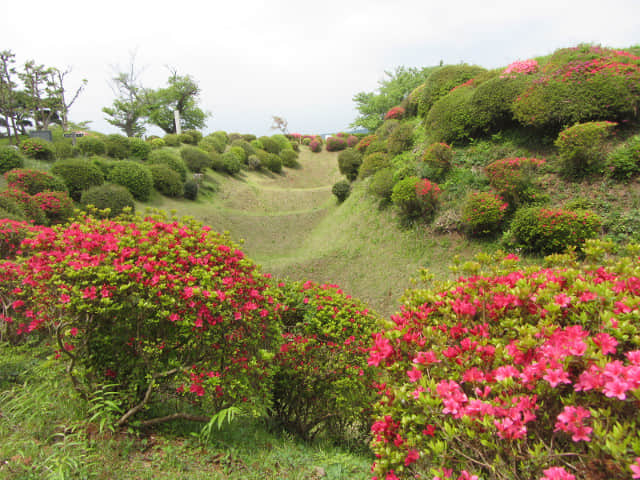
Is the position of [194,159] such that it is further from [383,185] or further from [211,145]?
[383,185]

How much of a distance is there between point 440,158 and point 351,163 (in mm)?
7929

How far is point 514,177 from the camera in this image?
8781 mm

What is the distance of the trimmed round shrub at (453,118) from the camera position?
11.8 m

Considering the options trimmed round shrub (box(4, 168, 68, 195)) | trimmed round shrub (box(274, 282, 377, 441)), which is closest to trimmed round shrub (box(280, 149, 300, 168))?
trimmed round shrub (box(4, 168, 68, 195))

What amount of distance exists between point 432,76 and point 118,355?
1763 centimetres

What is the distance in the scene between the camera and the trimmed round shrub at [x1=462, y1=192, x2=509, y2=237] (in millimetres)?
8688

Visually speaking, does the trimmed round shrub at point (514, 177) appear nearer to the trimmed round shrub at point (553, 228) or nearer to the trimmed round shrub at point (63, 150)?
the trimmed round shrub at point (553, 228)

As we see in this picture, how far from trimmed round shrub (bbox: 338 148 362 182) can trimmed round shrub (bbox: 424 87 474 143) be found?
5784 millimetres

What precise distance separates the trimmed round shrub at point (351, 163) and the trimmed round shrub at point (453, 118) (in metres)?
5.78

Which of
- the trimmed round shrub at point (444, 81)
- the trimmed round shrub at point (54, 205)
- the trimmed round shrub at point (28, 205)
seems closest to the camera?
the trimmed round shrub at point (28, 205)

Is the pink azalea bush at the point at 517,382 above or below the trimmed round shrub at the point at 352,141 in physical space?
below

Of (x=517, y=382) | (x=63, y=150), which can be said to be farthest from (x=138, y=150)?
(x=517, y=382)

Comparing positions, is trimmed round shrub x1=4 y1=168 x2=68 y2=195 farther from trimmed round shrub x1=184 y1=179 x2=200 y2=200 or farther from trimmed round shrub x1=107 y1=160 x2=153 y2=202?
trimmed round shrub x1=184 y1=179 x2=200 y2=200

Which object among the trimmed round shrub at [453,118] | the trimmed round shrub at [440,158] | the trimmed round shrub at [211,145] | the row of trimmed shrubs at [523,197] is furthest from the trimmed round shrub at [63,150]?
the trimmed round shrub at [453,118]
